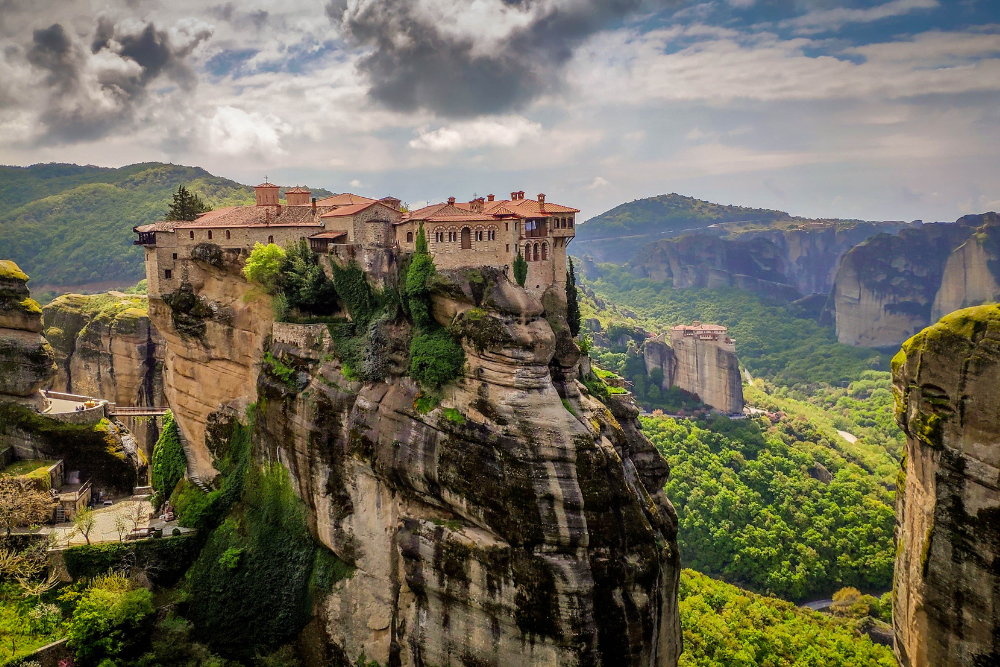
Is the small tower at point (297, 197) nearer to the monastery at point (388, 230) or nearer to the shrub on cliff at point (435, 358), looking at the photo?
the monastery at point (388, 230)

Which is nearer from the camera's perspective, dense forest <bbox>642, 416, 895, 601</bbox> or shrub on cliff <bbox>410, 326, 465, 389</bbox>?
shrub on cliff <bbox>410, 326, 465, 389</bbox>

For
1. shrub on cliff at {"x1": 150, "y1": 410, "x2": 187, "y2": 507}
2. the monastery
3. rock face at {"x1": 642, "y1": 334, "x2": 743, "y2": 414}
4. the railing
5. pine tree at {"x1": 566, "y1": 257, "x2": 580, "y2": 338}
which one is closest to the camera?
the monastery

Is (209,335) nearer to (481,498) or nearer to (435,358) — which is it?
(435,358)

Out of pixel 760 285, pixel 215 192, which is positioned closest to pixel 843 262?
→ pixel 760 285

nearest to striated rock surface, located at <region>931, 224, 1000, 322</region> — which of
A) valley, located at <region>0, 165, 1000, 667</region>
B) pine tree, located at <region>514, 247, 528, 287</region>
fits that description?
valley, located at <region>0, 165, 1000, 667</region>

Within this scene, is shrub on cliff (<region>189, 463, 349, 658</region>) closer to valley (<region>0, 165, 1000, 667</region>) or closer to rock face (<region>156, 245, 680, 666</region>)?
valley (<region>0, 165, 1000, 667</region>)

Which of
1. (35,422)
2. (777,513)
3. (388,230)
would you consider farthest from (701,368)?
(35,422)

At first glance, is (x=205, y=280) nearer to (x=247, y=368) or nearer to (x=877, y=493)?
(x=247, y=368)
